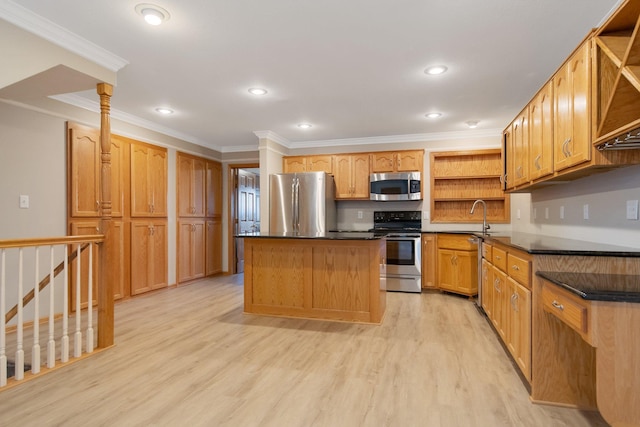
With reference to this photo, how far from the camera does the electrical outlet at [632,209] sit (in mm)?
2059

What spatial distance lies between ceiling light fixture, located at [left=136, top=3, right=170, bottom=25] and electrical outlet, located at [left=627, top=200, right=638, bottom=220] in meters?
3.13

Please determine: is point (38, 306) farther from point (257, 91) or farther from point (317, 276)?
point (257, 91)

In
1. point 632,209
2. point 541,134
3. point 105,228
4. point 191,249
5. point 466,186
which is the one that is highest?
point 541,134

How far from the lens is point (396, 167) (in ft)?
17.6

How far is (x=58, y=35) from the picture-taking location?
2400 millimetres

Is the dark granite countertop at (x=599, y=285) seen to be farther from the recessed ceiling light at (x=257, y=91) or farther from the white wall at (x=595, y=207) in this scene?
the recessed ceiling light at (x=257, y=91)

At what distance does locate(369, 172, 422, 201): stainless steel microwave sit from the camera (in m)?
5.24

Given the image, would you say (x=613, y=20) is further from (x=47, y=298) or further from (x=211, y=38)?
(x=47, y=298)

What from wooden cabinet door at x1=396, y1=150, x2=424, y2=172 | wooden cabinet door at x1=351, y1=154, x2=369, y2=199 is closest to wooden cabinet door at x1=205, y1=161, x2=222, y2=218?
wooden cabinet door at x1=351, y1=154, x2=369, y2=199

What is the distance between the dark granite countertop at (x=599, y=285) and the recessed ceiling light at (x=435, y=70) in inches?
74.7

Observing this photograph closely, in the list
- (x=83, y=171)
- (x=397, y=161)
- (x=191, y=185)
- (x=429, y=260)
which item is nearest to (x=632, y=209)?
(x=429, y=260)

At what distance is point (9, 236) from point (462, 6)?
4265 mm

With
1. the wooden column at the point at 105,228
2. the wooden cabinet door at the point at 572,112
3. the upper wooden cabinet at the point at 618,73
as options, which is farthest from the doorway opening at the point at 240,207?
the upper wooden cabinet at the point at 618,73

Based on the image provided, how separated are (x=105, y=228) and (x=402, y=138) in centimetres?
425
